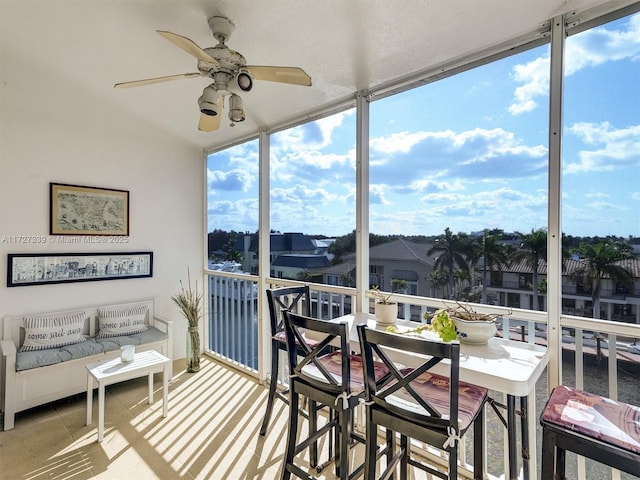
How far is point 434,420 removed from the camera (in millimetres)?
1369

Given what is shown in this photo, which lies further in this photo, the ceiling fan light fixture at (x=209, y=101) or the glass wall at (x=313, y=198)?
the glass wall at (x=313, y=198)

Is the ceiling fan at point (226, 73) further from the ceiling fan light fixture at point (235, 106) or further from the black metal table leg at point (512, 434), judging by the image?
the black metal table leg at point (512, 434)

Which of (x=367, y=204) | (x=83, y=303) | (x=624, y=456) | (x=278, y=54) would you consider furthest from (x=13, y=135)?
(x=624, y=456)

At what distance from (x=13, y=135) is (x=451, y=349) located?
3932 millimetres

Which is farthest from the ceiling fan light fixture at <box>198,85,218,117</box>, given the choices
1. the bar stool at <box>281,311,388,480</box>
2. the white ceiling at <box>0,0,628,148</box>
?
the bar stool at <box>281,311,388,480</box>

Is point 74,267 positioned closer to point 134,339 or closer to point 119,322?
point 119,322

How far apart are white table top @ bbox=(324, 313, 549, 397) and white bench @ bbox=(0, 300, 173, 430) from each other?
265 centimetres

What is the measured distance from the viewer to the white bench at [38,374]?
8.77 ft

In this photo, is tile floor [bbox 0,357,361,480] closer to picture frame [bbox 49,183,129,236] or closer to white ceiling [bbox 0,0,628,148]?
picture frame [bbox 49,183,129,236]

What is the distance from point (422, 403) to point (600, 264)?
124 cm

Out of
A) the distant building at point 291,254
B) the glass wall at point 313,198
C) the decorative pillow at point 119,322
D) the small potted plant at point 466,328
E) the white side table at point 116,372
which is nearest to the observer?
the small potted plant at point 466,328

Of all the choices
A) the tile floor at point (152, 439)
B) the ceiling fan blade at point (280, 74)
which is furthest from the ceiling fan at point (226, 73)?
the tile floor at point (152, 439)

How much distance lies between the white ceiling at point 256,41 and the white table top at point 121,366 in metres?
2.37

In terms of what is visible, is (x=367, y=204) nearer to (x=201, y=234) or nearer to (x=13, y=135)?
(x=201, y=234)
